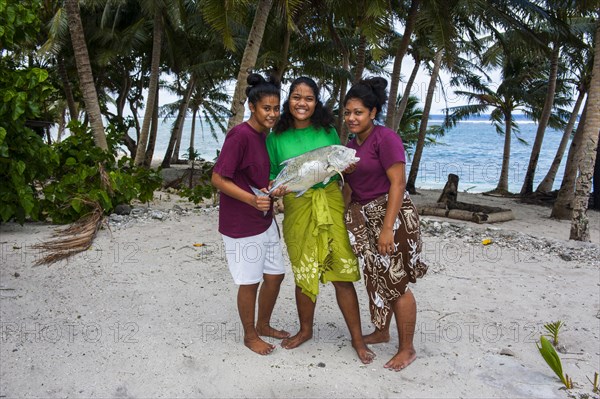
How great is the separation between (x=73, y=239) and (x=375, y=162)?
395 cm

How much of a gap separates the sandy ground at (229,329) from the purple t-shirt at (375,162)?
3.65 ft

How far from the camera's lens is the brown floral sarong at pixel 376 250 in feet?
9.41

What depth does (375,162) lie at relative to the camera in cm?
283

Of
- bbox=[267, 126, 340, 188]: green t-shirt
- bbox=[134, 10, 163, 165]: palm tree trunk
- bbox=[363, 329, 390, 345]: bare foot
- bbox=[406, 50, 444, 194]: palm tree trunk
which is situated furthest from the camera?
bbox=[406, 50, 444, 194]: palm tree trunk

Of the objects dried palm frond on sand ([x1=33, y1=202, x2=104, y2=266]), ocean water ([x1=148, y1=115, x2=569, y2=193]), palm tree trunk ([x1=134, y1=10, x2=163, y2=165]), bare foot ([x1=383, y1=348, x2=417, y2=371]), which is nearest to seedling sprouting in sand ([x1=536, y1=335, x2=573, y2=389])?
bare foot ([x1=383, y1=348, x2=417, y2=371])

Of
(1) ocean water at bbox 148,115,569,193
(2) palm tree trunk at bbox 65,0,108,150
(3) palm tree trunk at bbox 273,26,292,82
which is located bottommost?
(1) ocean water at bbox 148,115,569,193

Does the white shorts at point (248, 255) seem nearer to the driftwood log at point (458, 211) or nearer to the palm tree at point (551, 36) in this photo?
the driftwood log at point (458, 211)

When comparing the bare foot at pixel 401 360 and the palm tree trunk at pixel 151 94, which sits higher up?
the palm tree trunk at pixel 151 94

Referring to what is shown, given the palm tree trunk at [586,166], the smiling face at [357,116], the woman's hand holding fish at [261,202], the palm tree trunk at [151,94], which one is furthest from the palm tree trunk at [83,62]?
the palm tree trunk at [586,166]

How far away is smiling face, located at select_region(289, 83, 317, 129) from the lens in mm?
2869

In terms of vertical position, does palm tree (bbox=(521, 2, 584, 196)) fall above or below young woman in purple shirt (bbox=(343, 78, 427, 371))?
above

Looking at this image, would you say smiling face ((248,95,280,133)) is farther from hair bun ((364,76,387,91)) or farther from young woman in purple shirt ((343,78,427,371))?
hair bun ((364,76,387,91))

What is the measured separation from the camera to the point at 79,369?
3.04 meters

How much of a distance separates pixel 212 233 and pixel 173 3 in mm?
8632
